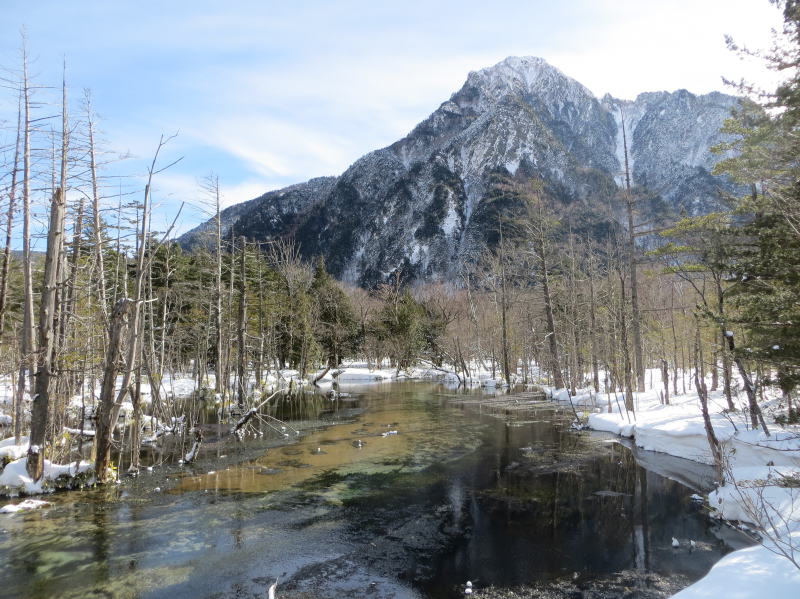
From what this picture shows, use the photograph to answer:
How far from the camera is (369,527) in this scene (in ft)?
30.1

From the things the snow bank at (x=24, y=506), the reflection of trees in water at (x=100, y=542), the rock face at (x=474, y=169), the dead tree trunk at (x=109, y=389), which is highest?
the rock face at (x=474, y=169)

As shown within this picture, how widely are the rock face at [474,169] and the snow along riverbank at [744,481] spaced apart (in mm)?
88004

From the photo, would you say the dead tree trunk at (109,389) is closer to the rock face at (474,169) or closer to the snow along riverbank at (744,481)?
the snow along riverbank at (744,481)

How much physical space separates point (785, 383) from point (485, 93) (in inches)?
6033

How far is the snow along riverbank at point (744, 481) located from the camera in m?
5.63

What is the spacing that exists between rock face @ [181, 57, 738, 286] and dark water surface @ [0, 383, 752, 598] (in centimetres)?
9284

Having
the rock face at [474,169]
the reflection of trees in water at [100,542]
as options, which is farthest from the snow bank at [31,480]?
the rock face at [474,169]

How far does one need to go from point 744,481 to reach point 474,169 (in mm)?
120760

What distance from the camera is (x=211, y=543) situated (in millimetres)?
8438

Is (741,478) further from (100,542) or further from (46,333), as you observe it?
(46,333)

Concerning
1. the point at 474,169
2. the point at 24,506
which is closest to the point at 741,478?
the point at 24,506

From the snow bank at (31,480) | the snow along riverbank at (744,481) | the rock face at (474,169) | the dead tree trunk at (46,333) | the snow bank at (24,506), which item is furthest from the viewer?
the rock face at (474,169)

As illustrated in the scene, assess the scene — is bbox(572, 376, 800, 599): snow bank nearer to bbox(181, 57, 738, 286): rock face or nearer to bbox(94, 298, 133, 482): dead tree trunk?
bbox(94, 298, 133, 482): dead tree trunk

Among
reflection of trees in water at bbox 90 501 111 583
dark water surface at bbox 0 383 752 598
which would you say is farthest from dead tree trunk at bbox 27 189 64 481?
reflection of trees in water at bbox 90 501 111 583
